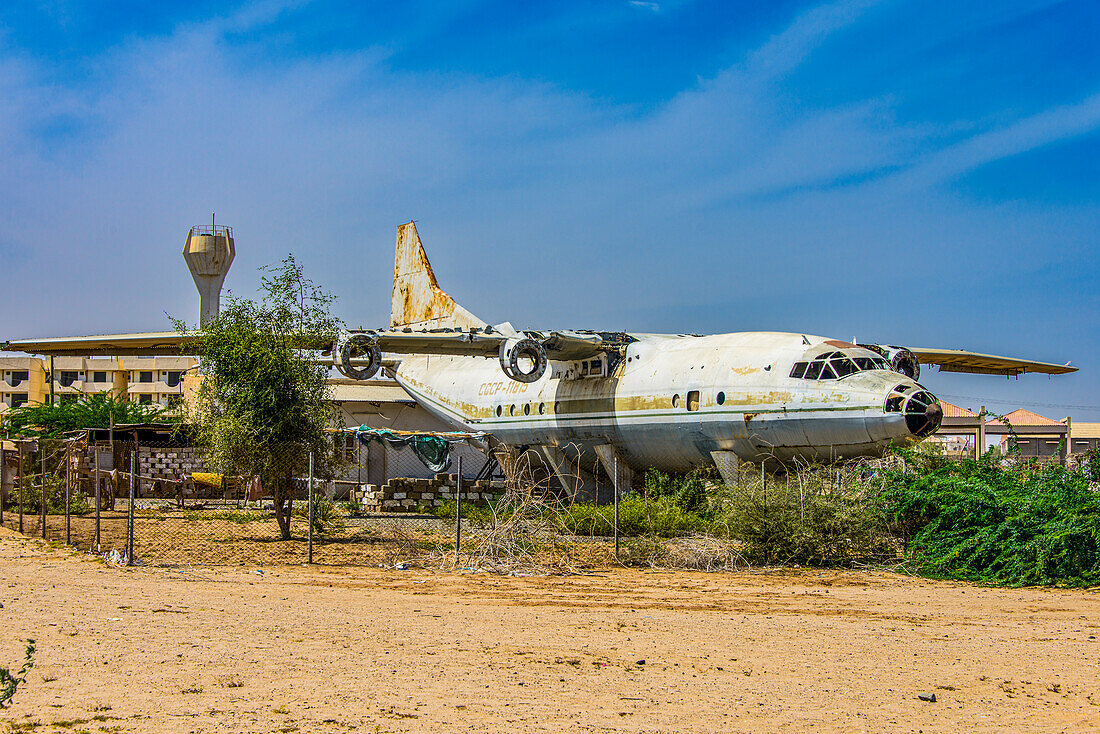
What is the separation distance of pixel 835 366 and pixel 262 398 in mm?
10403

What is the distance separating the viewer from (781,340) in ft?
63.2

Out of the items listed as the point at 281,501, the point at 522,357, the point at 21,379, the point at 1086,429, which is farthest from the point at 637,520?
the point at 21,379

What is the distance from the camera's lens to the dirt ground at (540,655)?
21.0 feet

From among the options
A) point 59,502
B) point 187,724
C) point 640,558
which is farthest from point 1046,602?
point 59,502

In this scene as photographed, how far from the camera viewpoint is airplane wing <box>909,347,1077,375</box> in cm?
2770

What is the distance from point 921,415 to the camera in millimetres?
16297

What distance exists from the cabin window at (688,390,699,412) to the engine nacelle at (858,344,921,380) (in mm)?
3593

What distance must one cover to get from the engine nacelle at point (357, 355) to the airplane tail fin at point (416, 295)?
28.8 ft

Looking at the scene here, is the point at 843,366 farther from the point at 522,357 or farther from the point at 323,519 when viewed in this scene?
the point at 323,519

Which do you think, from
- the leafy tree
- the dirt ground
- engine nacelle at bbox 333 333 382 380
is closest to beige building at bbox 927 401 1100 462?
the dirt ground

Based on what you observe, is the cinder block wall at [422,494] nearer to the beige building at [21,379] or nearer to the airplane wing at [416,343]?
the airplane wing at [416,343]

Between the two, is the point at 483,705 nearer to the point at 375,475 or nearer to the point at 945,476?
the point at 945,476

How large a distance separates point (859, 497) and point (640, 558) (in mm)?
3609

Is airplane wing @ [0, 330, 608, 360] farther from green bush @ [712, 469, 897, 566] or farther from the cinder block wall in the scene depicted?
green bush @ [712, 469, 897, 566]
